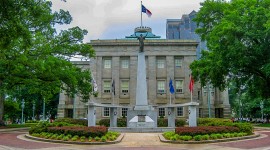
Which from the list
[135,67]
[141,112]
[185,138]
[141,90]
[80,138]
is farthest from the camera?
[135,67]

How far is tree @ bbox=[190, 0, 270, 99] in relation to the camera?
2967 centimetres

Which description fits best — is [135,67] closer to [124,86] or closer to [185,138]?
[124,86]

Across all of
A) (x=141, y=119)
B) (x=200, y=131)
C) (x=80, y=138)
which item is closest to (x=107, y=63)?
(x=141, y=119)

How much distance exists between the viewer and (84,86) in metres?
32.8

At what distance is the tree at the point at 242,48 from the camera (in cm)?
2967

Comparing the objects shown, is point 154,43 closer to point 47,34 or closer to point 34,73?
point 47,34

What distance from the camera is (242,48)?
29.7m

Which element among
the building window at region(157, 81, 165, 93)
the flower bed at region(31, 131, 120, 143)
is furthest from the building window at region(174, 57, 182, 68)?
the flower bed at region(31, 131, 120, 143)

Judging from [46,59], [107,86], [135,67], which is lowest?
[107,86]

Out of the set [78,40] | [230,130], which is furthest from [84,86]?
[230,130]

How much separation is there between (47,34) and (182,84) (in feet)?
92.6

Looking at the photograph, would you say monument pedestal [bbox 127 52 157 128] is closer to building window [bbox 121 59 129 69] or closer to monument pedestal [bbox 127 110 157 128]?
monument pedestal [bbox 127 110 157 128]

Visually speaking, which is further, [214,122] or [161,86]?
[161,86]

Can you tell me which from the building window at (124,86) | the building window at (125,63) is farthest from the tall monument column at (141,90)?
the building window at (125,63)
